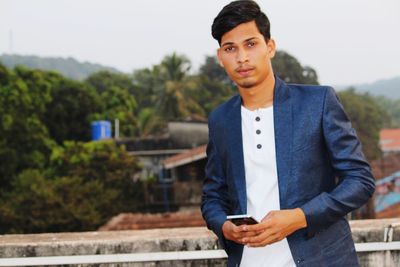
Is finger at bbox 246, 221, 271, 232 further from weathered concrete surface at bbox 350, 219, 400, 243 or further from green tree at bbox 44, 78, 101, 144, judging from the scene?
green tree at bbox 44, 78, 101, 144

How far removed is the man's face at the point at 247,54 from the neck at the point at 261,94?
0.02 meters

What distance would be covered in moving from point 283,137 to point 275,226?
33 centimetres

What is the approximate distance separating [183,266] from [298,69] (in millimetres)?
45293

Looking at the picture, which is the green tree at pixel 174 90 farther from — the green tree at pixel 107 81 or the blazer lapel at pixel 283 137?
the blazer lapel at pixel 283 137

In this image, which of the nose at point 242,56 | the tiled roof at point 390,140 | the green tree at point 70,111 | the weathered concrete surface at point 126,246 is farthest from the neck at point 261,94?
the tiled roof at point 390,140

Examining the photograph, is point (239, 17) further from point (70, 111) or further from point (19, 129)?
point (70, 111)

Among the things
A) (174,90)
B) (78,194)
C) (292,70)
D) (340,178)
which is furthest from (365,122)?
(340,178)

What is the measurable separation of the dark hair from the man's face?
0.02m

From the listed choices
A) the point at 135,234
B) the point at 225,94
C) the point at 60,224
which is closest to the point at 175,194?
the point at 60,224

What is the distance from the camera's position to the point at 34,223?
67.0 feet

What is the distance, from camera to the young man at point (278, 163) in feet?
5.88

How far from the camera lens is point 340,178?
1.87m

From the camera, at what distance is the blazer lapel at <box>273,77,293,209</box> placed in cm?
187

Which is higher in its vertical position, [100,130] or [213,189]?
[100,130]
